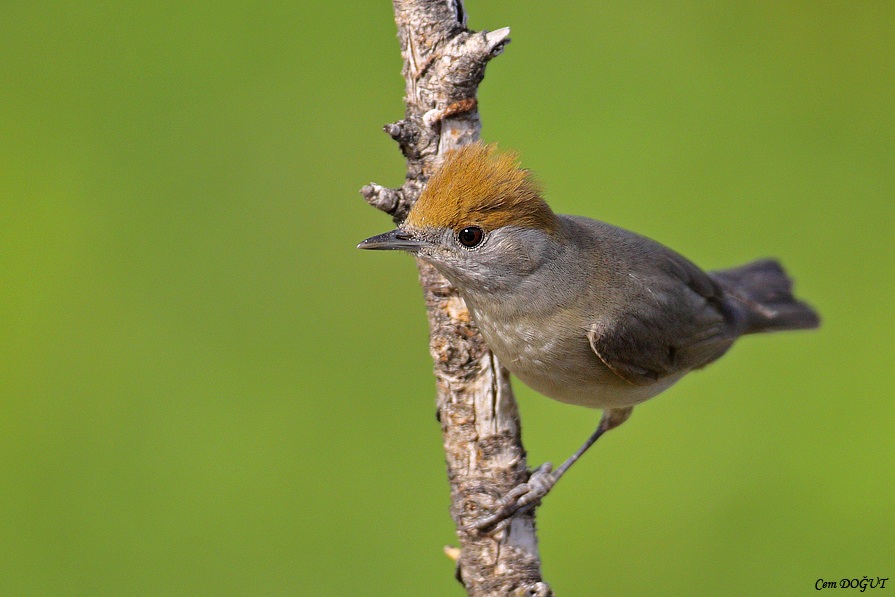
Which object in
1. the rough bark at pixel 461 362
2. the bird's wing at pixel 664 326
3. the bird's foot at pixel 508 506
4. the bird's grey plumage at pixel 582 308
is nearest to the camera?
the rough bark at pixel 461 362

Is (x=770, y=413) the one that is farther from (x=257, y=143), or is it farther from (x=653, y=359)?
(x=257, y=143)

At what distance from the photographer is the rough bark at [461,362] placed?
3330 millimetres

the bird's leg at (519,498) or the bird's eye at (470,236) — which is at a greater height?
the bird's eye at (470,236)

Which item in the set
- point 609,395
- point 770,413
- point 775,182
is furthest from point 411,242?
point 775,182

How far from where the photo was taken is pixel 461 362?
3568 mm

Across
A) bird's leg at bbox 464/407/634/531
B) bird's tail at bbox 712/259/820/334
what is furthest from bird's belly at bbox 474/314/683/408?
bird's tail at bbox 712/259/820/334

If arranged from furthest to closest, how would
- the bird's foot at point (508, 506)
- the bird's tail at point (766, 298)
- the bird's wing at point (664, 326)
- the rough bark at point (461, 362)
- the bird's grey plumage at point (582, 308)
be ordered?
the bird's tail at point (766, 298)
the bird's wing at point (664, 326)
the bird's grey plumage at point (582, 308)
the bird's foot at point (508, 506)
the rough bark at point (461, 362)

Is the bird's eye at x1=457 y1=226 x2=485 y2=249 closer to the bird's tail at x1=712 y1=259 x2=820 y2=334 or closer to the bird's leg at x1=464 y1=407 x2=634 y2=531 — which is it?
the bird's leg at x1=464 y1=407 x2=634 y2=531

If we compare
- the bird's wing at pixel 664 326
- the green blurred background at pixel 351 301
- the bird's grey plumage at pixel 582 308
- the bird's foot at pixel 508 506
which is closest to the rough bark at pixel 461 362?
the bird's foot at pixel 508 506

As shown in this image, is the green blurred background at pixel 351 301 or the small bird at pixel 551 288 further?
the green blurred background at pixel 351 301

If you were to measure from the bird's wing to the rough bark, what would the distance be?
1.59 ft

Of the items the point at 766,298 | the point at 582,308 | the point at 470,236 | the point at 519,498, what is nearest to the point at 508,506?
the point at 519,498

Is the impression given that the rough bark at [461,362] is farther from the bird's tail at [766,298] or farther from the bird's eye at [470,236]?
the bird's tail at [766,298]

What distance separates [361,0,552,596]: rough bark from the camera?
333cm
